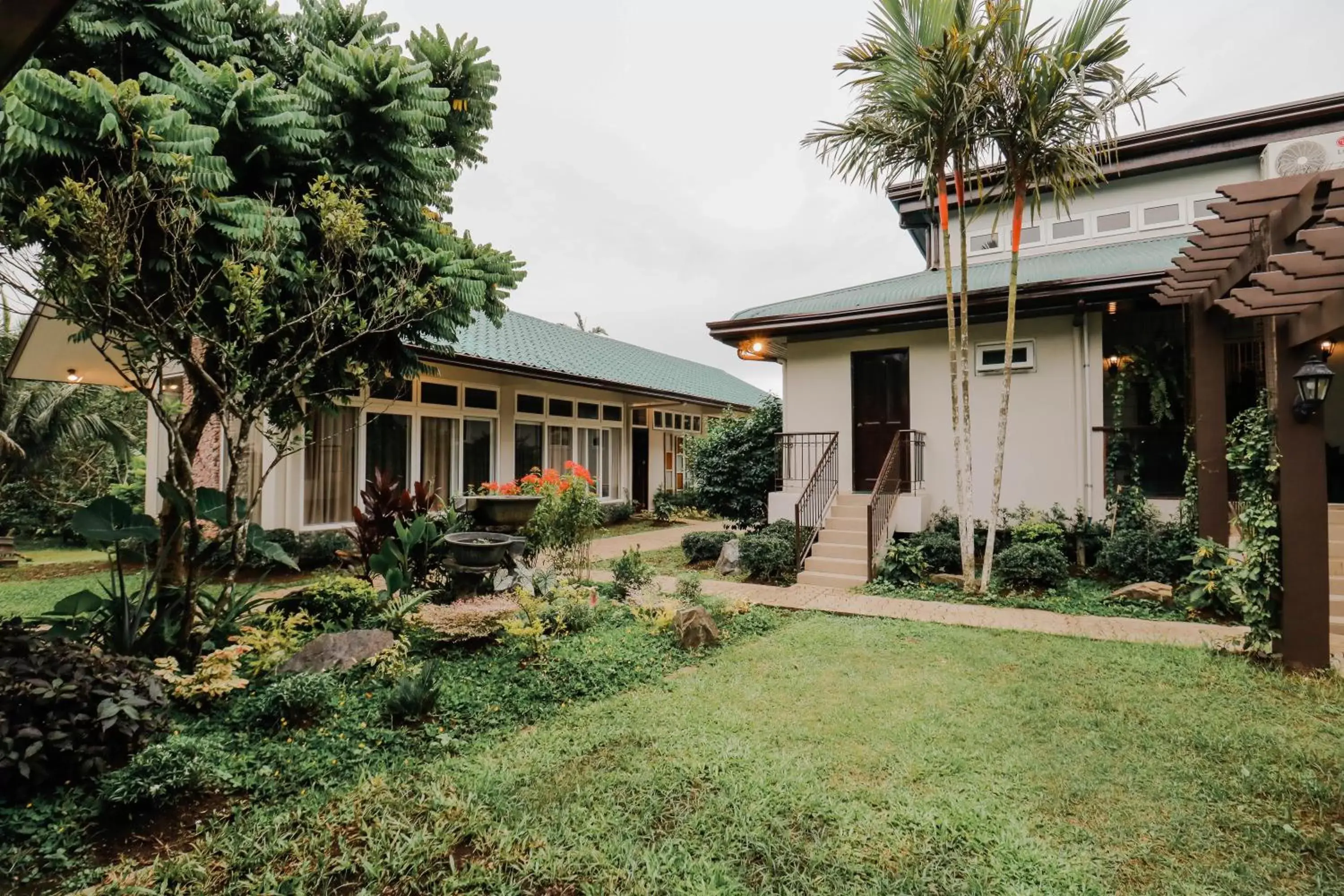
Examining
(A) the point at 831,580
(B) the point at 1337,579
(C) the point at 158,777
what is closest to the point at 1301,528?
(B) the point at 1337,579

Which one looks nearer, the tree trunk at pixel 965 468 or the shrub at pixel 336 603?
the shrub at pixel 336 603

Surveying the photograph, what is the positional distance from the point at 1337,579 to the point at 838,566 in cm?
501

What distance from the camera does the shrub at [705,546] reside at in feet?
32.0

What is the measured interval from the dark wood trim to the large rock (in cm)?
696

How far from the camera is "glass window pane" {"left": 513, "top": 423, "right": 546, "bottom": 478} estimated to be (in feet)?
41.8

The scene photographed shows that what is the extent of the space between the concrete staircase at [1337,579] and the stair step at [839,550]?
4363mm

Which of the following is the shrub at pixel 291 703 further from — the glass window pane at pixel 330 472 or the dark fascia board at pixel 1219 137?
the dark fascia board at pixel 1219 137

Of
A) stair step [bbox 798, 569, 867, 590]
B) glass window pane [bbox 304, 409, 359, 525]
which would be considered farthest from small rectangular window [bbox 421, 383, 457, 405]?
stair step [bbox 798, 569, 867, 590]


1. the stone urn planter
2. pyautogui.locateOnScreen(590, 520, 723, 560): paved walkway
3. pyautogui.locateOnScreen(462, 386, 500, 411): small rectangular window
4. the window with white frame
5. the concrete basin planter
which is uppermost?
the window with white frame

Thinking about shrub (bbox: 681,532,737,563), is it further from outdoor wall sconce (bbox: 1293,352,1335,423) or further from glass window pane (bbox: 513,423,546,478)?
outdoor wall sconce (bbox: 1293,352,1335,423)

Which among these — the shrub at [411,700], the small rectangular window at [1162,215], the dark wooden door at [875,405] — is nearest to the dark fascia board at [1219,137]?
the small rectangular window at [1162,215]

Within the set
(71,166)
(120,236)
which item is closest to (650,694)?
(120,236)

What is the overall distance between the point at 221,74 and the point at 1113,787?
723 centimetres

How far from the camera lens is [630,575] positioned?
24.4ft
